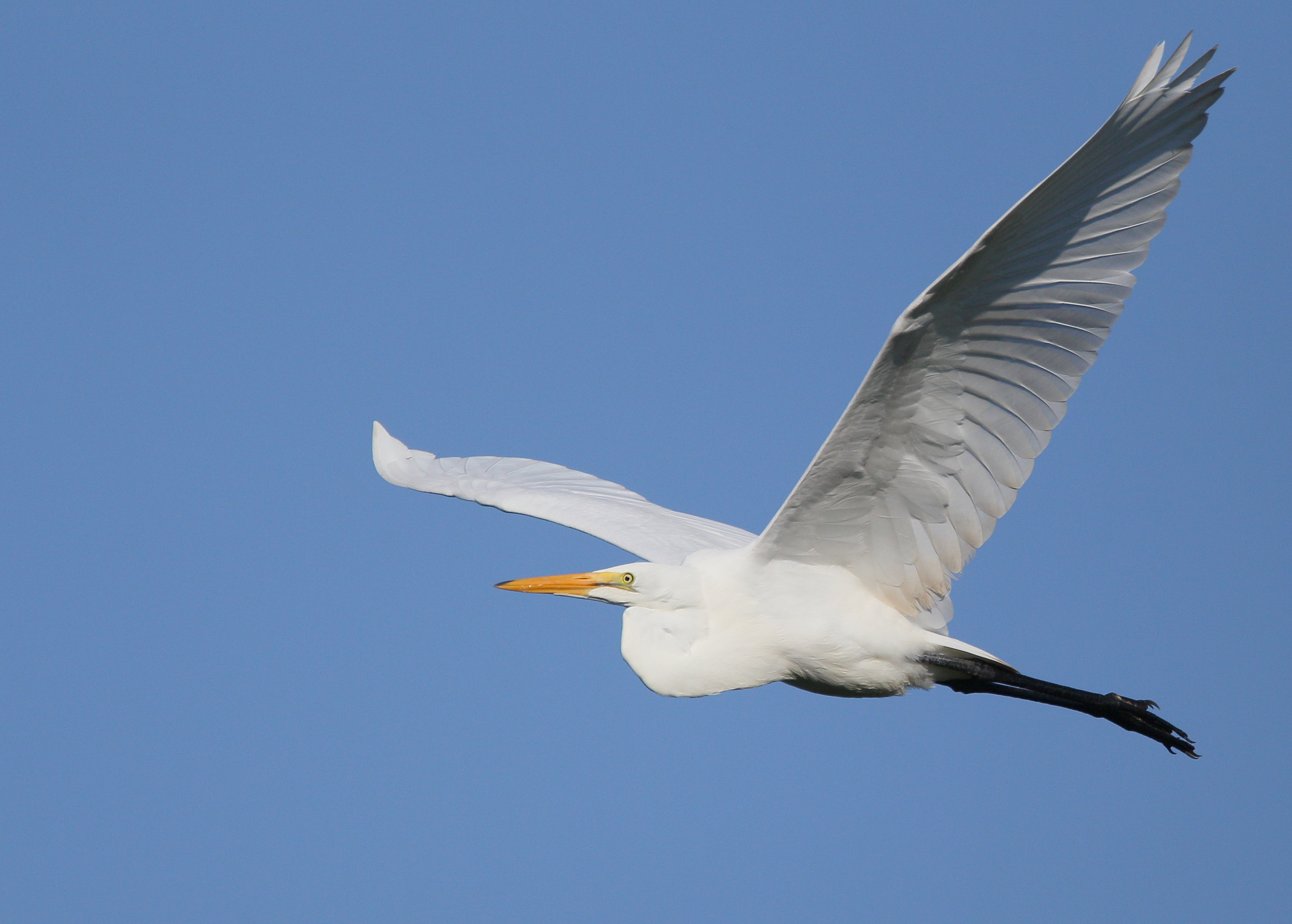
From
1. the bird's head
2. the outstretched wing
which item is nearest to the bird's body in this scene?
the bird's head

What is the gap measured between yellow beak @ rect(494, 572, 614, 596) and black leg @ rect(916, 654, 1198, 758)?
1.61 metres

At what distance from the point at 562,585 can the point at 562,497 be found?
1.57 m

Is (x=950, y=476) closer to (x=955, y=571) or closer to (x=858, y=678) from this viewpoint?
(x=955, y=571)

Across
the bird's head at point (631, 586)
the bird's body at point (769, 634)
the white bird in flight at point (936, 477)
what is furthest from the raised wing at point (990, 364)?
the bird's head at point (631, 586)

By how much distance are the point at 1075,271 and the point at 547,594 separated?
2.89m

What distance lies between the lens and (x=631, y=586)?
209 inches

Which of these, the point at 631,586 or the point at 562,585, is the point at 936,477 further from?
the point at 562,585

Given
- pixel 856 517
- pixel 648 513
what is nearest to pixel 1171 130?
pixel 856 517

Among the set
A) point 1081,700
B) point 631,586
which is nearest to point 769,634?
point 631,586

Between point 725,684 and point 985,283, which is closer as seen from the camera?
point 985,283

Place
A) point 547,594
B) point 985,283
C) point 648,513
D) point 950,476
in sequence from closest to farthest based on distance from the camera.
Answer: point 985,283
point 950,476
point 547,594
point 648,513

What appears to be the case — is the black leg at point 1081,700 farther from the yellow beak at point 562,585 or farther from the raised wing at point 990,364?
the yellow beak at point 562,585

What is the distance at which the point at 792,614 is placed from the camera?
16.6 ft

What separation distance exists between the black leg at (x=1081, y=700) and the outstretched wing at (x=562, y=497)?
163cm
